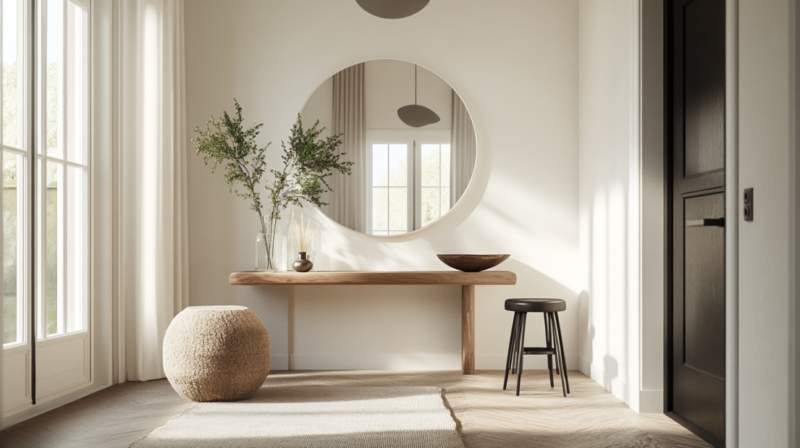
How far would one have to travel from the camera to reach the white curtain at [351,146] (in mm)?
4180

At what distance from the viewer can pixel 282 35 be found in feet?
14.0

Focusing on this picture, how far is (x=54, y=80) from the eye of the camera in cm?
332

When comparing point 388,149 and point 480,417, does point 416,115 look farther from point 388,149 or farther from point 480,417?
point 480,417

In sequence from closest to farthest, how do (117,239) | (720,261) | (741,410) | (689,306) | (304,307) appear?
(741,410), (720,261), (689,306), (117,239), (304,307)

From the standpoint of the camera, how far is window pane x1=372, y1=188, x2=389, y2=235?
13.7ft

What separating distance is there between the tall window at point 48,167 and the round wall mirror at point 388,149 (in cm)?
145

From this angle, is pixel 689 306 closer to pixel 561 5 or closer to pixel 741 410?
pixel 741 410

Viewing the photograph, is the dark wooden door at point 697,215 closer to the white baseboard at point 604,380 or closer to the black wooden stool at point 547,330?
the white baseboard at point 604,380

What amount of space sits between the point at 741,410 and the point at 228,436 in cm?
191

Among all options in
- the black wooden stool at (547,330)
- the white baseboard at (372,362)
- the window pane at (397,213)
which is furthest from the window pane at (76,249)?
the black wooden stool at (547,330)

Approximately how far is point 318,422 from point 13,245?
1.72m

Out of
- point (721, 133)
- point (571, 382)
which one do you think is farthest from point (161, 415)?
point (721, 133)

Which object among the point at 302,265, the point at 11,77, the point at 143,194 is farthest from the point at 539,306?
the point at 11,77

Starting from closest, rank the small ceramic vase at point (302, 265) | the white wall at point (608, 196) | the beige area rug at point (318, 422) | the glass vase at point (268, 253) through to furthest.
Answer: the beige area rug at point (318, 422) < the white wall at point (608, 196) < the small ceramic vase at point (302, 265) < the glass vase at point (268, 253)
